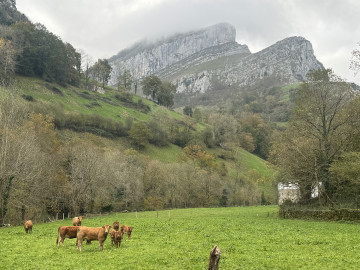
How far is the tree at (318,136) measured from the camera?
43.8 m

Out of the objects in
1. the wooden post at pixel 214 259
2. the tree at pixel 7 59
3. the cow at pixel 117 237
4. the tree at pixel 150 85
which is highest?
the tree at pixel 150 85

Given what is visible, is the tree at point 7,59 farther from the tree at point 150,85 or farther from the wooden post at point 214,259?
the wooden post at point 214,259

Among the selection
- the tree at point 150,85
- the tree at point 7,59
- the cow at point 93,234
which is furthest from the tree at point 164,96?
the cow at point 93,234

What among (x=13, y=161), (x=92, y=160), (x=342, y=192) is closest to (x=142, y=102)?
(x=92, y=160)

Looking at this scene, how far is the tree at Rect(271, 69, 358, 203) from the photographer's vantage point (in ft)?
144

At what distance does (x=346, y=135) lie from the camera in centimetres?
4469

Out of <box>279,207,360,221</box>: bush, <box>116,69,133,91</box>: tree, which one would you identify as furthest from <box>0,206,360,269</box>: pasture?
<box>116,69,133,91</box>: tree

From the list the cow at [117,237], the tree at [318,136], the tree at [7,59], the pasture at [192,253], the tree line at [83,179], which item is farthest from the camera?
the tree at [7,59]

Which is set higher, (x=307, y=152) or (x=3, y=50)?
(x=3, y=50)

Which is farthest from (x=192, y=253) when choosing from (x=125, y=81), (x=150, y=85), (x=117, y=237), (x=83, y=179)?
(x=125, y=81)

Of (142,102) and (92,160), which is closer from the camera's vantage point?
(92,160)

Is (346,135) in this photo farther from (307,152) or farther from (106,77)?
(106,77)

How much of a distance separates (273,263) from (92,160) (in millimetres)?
51607

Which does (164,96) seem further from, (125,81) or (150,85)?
(125,81)
